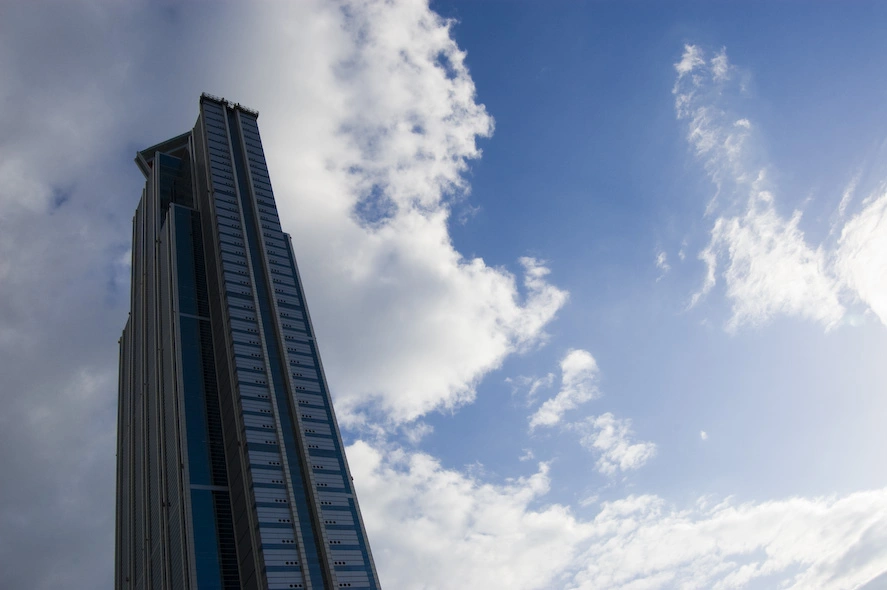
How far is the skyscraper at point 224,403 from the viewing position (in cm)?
10062

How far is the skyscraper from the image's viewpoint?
101 m

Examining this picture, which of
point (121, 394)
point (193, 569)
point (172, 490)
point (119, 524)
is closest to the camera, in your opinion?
point (193, 569)

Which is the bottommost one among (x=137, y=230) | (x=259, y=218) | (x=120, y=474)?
(x=120, y=474)

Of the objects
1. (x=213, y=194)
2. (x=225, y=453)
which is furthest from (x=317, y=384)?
(x=213, y=194)

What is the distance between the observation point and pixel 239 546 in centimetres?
10356

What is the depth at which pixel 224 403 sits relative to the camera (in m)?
122

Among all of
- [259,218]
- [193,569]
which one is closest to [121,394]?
[259,218]

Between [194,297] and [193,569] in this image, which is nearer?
[193,569]

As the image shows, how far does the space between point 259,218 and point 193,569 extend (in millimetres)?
72584

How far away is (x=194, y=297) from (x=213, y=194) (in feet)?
74.9

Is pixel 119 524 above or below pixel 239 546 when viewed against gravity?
above

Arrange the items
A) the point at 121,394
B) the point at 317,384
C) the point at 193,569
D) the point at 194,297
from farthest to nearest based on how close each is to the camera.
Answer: the point at 121,394
the point at 194,297
the point at 317,384
the point at 193,569

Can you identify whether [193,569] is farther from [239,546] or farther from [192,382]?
[192,382]

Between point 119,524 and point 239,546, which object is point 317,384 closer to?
point 239,546
